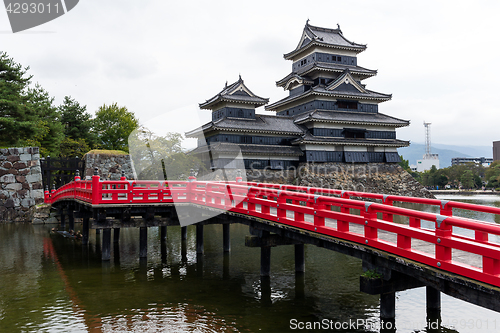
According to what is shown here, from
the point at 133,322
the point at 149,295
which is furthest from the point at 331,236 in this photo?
the point at 149,295

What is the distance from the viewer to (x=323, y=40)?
49.0 meters

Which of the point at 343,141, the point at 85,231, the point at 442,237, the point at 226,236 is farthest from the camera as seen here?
the point at 343,141

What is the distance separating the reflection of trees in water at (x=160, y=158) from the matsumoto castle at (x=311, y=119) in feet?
15.3

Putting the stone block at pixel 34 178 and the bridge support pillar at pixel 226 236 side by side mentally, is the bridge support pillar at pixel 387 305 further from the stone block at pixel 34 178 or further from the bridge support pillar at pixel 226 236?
the stone block at pixel 34 178

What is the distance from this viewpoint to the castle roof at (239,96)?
4144cm

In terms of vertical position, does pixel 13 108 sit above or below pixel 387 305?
above

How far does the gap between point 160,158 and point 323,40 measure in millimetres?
28689

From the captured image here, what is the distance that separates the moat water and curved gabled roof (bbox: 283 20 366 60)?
3669 cm

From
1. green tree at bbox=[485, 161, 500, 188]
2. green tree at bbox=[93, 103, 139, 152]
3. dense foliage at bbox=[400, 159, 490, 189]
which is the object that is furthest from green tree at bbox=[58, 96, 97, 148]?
green tree at bbox=[485, 161, 500, 188]

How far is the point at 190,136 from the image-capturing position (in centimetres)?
4697

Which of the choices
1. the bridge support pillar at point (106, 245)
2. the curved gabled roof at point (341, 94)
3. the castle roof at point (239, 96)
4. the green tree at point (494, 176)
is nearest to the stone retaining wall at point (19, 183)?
the bridge support pillar at point (106, 245)

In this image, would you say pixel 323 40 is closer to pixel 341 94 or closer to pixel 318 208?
pixel 341 94

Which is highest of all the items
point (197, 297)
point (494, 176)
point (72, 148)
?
point (72, 148)

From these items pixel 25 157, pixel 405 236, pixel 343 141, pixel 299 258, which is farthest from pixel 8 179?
pixel 343 141
